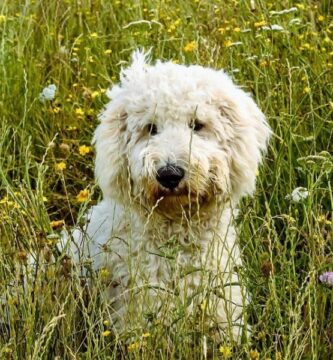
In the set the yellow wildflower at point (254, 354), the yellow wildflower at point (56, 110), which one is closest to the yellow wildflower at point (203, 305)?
the yellow wildflower at point (254, 354)

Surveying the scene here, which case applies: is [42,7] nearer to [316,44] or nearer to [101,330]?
[316,44]

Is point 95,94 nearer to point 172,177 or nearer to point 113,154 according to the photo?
point 113,154

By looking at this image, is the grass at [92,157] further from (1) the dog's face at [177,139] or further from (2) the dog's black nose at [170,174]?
(2) the dog's black nose at [170,174]

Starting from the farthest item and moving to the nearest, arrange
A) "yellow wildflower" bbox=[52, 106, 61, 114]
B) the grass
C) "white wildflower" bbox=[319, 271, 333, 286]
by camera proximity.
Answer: "yellow wildflower" bbox=[52, 106, 61, 114] → "white wildflower" bbox=[319, 271, 333, 286] → the grass

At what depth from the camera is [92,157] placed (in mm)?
5672

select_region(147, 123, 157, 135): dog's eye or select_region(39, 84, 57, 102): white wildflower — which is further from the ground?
select_region(39, 84, 57, 102): white wildflower

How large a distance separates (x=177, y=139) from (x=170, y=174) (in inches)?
8.8

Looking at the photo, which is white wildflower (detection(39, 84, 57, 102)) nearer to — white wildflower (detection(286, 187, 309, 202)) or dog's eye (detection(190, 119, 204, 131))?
dog's eye (detection(190, 119, 204, 131))

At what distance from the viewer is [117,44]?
6.65 m

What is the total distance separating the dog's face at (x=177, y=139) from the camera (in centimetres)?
412

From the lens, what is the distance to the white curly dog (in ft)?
13.7

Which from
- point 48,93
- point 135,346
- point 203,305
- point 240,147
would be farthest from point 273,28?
point 135,346

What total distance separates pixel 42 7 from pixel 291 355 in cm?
387

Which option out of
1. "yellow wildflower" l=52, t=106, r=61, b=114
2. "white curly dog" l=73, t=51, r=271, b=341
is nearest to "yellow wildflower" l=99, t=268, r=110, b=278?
"white curly dog" l=73, t=51, r=271, b=341
